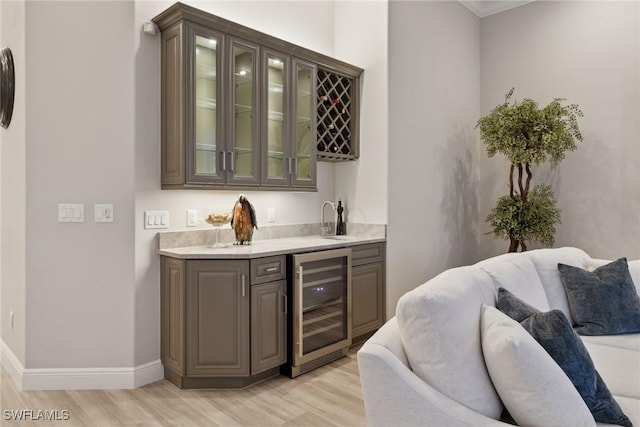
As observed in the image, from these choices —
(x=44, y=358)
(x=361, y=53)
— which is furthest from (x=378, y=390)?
(x=361, y=53)

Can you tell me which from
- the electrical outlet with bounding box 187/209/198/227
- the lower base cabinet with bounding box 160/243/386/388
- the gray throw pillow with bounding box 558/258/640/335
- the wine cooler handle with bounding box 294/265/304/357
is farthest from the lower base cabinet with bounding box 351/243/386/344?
the gray throw pillow with bounding box 558/258/640/335

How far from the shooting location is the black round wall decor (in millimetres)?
2959

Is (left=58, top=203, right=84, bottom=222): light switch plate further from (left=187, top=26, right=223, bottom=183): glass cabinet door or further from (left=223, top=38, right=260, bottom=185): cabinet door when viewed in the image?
(left=223, top=38, right=260, bottom=185): cabinet door

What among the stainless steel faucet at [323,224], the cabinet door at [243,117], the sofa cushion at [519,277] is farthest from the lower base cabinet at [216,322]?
the sofa cushion at [519,277]

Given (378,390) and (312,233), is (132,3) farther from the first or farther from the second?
(378,390)

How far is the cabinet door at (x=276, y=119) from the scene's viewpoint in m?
3.32

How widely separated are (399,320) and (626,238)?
3818 mm

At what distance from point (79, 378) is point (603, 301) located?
333cm

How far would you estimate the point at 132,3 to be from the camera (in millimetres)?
2893

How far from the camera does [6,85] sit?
3010mm

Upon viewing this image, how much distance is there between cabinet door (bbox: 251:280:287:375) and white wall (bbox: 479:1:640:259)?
323 cm

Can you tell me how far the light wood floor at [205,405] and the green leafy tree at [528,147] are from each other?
2.33 m

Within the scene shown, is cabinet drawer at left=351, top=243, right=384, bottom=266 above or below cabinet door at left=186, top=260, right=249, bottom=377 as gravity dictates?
above

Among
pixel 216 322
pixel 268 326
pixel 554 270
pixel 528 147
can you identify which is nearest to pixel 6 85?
pixel 216 322
